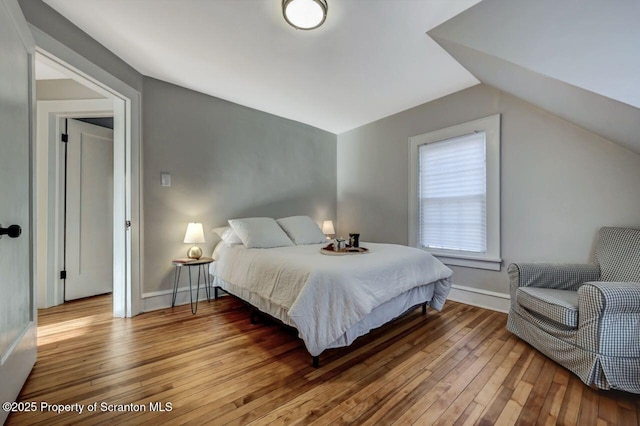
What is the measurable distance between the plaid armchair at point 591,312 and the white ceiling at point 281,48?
200 cm

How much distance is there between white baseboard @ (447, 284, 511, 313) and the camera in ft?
8.72

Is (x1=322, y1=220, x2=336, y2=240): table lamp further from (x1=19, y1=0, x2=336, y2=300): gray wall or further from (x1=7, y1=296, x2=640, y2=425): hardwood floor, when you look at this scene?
(x1=7, y1=296, x2=640, y2=425): hardwood floor

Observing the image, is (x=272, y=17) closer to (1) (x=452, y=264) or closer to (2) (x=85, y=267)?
(1) (x=452, y=264)

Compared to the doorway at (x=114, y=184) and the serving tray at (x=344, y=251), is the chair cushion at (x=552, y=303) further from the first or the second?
the doorway at (x=114, y=184)

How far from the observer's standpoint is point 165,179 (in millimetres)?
2797

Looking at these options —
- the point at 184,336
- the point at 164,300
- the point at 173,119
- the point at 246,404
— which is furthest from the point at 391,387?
the point at 173,119

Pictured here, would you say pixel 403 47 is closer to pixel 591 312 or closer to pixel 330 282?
pixel 330 282

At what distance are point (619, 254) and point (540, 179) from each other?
0.85 m

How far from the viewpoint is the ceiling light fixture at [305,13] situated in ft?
5.40

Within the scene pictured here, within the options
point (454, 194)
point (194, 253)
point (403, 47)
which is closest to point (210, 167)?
Answer: point (194, 253)

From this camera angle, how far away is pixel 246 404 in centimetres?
135

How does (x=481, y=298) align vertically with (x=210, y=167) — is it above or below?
below

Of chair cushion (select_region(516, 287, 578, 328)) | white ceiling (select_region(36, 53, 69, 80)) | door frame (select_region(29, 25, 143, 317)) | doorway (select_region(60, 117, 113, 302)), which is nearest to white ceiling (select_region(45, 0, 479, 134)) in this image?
door frame (select_region(29, 25, 143, 317))

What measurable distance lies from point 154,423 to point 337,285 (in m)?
1.15
